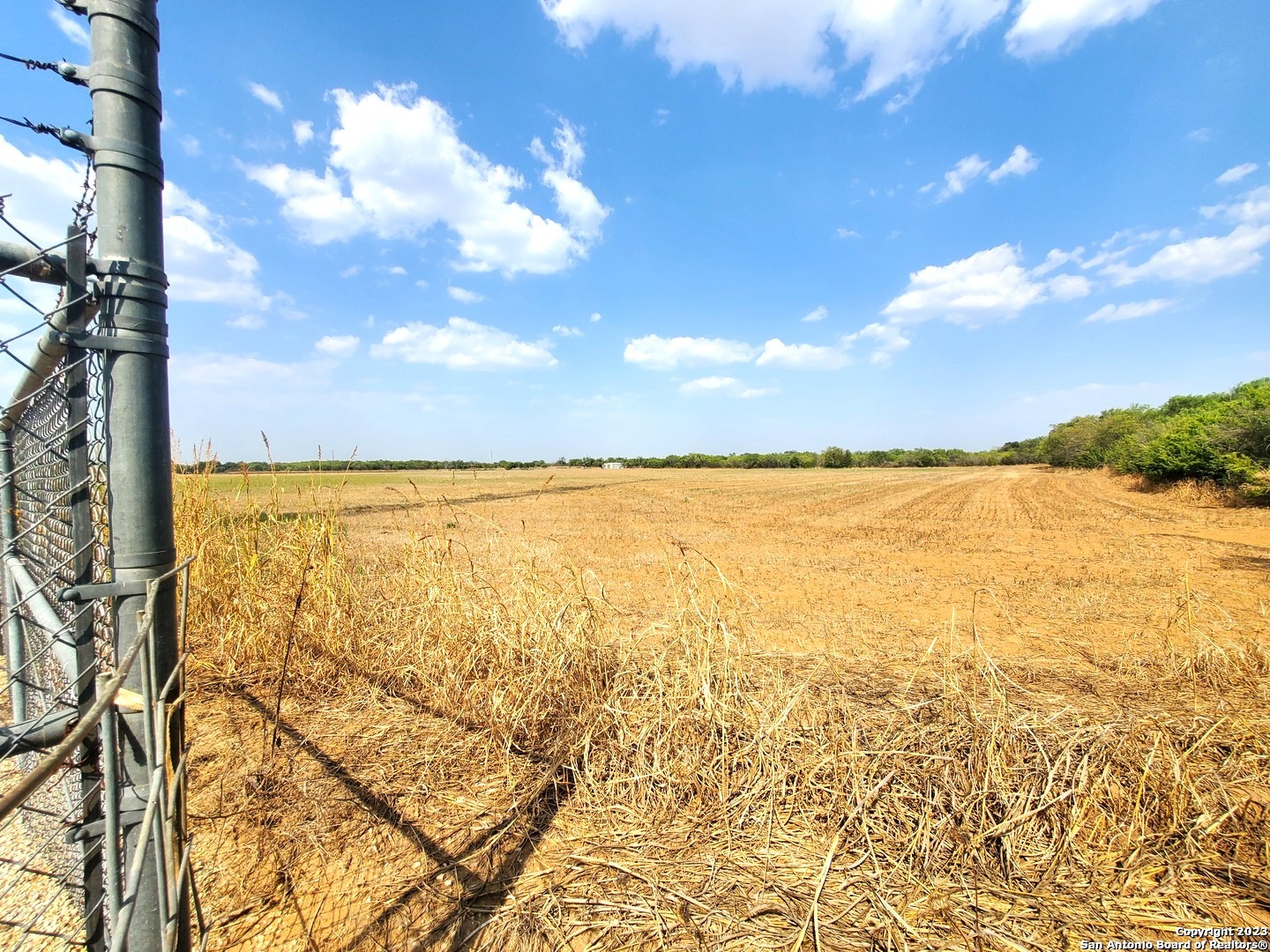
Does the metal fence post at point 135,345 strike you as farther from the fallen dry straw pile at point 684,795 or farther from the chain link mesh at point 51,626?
the fallen dry straw pile at point 684,795

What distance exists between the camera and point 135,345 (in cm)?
119

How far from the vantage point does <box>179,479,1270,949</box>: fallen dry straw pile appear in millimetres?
2057

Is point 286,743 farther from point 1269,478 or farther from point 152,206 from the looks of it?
point 1269,478

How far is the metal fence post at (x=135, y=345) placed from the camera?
1.16 metres

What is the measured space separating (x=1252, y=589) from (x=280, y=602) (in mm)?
12752

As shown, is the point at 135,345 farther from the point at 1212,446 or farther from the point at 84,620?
the point at 1212,446

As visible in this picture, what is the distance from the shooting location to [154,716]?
112cm

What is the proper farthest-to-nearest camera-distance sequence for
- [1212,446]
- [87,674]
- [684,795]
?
[1212,446] → [684,795] → [87,674]

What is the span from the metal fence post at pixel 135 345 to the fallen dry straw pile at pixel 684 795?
1318 millimetres

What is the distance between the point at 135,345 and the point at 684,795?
280 cm

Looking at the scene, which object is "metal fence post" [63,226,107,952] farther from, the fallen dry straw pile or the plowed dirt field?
the plowed dirt field

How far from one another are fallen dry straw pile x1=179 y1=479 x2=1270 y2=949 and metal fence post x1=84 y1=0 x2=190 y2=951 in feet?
4.32

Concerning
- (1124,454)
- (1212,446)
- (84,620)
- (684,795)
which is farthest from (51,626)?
(1124,454)

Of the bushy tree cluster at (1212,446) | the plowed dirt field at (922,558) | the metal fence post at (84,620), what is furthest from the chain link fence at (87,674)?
the bushy tree cluster at (1212,446)
